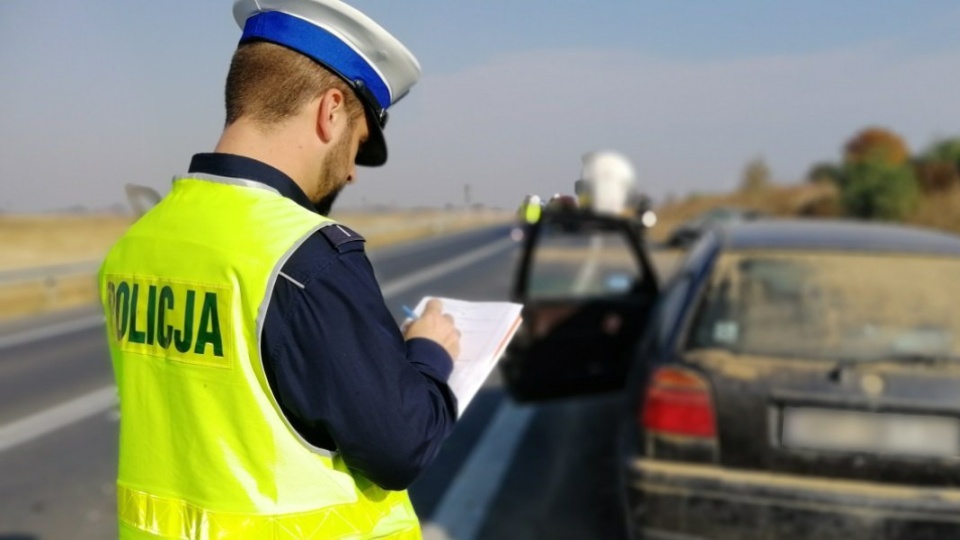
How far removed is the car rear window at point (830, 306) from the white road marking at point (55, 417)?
493cm

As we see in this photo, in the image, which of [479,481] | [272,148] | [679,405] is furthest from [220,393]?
[479,481]

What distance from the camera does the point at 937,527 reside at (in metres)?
3.69

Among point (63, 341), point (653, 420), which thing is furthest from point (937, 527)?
point (63, 341)

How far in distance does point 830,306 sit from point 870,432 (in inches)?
22.2

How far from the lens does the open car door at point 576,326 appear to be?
616cm

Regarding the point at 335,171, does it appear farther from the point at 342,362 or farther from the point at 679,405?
the point at 679,405

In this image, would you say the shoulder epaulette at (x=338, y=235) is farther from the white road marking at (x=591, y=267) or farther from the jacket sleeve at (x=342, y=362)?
the white road marking at (x=591, y=267)

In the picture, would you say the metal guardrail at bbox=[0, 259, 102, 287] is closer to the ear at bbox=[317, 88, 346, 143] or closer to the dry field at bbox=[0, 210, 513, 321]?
the dry field at bbox=[0, 210, 513, 321]

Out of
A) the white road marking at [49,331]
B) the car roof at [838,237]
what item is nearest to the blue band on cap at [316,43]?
the car roof at [838,237]

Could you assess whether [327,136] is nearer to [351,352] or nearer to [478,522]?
[351,352]

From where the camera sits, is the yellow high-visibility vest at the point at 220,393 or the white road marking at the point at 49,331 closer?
the yellow high-visibility vest at the point at 220,393

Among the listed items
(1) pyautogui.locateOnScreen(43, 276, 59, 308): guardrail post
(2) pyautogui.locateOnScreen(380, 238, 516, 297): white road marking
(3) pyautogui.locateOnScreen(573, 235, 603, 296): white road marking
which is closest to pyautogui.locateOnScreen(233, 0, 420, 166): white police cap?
(3) pyautogui.locateOnScreen(573, 235, 603, 296): white road marking

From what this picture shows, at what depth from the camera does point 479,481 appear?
586 centimetres

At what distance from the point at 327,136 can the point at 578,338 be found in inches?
178
